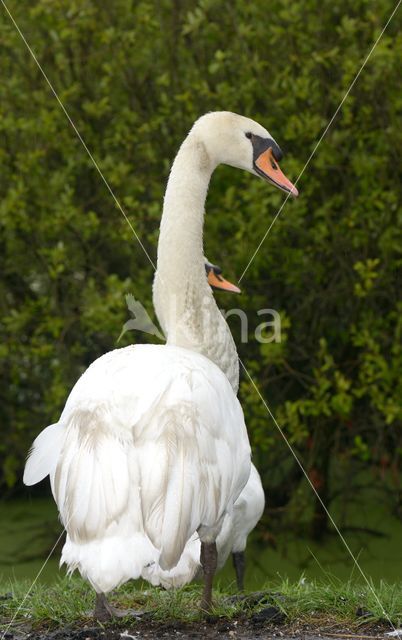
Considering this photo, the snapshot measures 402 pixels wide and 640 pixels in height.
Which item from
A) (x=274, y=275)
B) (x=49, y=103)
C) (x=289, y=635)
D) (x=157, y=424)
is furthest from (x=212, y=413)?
(x=49, y=103)

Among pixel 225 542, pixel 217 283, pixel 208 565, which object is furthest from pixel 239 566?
pixel 208 565

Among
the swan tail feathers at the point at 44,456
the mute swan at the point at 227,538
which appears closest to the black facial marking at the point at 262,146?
the mute swan at the point at 227,538

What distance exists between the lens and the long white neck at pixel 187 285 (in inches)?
194

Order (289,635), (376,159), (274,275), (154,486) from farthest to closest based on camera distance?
1. (274,275)
2. (376,159)
3. (289,635)
4. (154,486)

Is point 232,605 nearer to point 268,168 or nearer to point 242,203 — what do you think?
point 268,168

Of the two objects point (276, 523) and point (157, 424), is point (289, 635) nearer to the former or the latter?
point (157, 424)

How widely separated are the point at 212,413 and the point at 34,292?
5068 mm

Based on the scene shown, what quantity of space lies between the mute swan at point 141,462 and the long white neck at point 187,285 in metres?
0.58

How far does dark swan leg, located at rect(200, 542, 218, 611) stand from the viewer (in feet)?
13.6

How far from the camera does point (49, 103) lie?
8273 millimetres

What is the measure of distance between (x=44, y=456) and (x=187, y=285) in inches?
49.5

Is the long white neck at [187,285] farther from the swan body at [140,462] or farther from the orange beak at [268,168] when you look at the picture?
the swan body at [140,462]

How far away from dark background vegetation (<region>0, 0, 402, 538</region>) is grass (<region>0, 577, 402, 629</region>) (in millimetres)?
3009

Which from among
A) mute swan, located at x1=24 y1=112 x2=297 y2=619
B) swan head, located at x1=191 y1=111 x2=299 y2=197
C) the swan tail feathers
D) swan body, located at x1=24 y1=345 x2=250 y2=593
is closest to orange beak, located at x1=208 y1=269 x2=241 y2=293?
swan head, located at x1=191 y1=111 x2=299 y2=197
